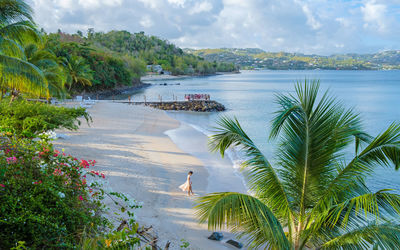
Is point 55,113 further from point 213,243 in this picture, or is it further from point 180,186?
point 213,243

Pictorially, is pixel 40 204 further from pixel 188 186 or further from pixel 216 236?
pixel 188 186

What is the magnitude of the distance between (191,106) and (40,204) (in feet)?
125

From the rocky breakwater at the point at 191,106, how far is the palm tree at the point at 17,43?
1194 inches

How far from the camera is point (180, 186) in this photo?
1132 cm

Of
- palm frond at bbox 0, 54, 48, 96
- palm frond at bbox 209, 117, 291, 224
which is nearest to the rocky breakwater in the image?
palm frond at bbox 0, 54, 48, 96

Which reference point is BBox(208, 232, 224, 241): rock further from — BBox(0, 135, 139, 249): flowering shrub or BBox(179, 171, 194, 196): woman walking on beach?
BBox(0, 135, 139, 249): flowering shrub

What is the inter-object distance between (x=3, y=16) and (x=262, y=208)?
889 cm

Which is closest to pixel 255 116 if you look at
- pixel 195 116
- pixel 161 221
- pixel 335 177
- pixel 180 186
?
pixel 195 116

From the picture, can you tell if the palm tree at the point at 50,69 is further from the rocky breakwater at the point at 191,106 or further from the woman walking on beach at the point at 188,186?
the rocky breakwater at the point at 191,106

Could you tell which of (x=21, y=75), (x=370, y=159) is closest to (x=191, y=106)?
(x=21, y=75)

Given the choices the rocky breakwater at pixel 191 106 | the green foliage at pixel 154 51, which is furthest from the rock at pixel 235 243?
the green foliage at pixel 154 51

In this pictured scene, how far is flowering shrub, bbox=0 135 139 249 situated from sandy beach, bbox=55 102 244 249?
3.28 meters

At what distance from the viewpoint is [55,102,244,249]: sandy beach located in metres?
8.55

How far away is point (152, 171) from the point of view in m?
13.0
